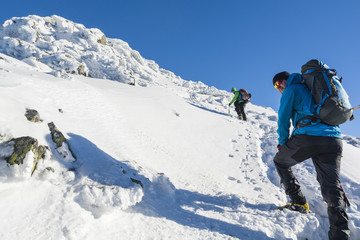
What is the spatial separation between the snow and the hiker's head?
2.12 meters

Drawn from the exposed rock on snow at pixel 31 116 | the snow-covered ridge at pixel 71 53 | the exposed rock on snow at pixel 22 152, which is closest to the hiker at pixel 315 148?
the exposed rock on snow at pixel 22 152

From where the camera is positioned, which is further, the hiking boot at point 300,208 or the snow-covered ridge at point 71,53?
the snow-covered ridge at point 71,53

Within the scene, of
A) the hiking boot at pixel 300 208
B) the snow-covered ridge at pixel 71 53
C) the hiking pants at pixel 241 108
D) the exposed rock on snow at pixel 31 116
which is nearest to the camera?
the hiking boot at pixel 300 208

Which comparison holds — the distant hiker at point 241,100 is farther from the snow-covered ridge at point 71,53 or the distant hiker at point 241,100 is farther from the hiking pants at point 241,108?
the snow-covered ridge at point 71,53

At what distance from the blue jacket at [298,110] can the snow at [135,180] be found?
57.6 inches

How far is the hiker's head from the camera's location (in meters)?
3.61

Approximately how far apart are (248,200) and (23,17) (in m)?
57.7

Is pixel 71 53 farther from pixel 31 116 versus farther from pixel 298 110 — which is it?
pixel 298 110

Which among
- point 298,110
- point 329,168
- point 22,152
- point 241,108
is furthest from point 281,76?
point 241,108

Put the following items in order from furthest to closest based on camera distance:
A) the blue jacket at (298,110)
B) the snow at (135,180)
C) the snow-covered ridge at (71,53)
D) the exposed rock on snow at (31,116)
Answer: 1. the snow-covered ridge at (71,53)
2. the exposed rock on snow at (31,116)
3. the blue jacket at (298,110)
4. the snow at (135,180)

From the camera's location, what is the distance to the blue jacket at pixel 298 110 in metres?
2.84

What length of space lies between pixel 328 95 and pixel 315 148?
2.34 feet

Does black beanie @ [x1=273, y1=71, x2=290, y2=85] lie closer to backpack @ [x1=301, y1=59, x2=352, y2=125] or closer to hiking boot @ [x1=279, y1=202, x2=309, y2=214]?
backpack @ [x1=301, y1=59, x2=352, y2=125]

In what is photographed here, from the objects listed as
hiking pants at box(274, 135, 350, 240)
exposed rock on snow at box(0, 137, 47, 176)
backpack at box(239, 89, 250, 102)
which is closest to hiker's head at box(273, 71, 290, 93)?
hiking pants at box(274, 135, 350, 240)
